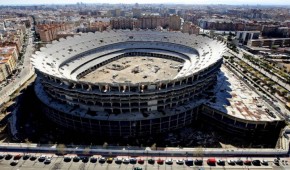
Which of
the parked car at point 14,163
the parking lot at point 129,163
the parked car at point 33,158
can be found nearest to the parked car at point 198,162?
the parking lot at point 129,163

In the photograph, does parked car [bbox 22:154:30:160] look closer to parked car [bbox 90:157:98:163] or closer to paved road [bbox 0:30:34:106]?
parked car [bbox 90:157:98:163]

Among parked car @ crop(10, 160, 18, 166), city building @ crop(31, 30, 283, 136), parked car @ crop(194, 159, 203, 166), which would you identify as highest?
city building @ crop(31, 30, 283, 136)

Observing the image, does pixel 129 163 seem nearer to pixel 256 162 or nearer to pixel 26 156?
pixel 26 156

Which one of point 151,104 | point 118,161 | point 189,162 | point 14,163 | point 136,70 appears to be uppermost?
point 151,104

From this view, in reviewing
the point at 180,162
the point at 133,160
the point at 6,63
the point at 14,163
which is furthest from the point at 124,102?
the point at 6,63

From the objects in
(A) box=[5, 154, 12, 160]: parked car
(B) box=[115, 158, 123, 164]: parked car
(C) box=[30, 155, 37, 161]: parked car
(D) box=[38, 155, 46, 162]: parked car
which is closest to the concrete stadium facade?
(B) box=[115, 158, 123, 164]: parked car

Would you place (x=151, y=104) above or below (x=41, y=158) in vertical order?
above

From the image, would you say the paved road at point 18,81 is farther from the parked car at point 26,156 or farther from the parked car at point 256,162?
the parked car at point 256,162

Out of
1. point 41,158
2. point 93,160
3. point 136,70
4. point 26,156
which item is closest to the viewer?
point 93,160

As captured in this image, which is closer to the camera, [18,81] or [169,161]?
[169,161]
